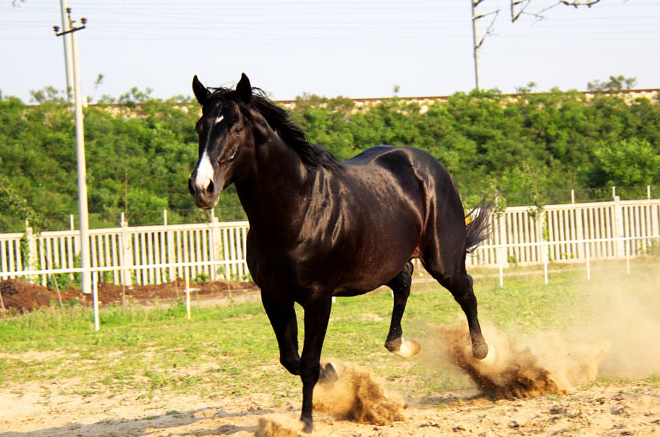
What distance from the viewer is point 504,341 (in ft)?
21.1

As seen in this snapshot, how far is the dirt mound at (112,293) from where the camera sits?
51.0 ft

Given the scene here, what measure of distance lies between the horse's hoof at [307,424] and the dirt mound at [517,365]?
1920 mm

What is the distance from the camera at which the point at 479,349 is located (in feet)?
20.0

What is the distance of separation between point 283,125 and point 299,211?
23.0 inches

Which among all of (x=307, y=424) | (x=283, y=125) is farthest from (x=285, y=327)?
(x=283, y=125)

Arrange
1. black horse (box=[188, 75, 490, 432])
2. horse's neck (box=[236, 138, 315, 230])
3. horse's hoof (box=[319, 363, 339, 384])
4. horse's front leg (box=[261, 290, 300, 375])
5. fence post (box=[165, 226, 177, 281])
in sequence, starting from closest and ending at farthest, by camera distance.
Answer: black horse (box=[188, 75, 490, 432]) < horse's neck (box=[236, 138, 315, 230]) < horse's front leg (box=[261, 290, 300, 375]) < horse's hoof (box=[319, 363, 339, 384]) < fence post (box=[165, 226, 177, 281])

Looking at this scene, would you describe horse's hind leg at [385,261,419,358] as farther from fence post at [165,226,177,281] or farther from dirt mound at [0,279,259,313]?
fence post at [165,226,177,281]

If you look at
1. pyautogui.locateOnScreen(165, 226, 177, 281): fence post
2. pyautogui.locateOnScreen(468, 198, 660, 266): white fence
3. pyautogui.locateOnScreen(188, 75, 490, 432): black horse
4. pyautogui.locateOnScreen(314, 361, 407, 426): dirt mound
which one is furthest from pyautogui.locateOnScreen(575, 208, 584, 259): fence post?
pyautogui.locateOnScreen(314, 361, 407, 426): dirt mound

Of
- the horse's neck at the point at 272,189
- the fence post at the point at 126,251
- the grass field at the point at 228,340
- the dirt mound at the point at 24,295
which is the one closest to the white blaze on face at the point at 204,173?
the horse's neck at the point at 272,189

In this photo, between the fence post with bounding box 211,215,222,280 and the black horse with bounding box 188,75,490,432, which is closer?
the black horse with bounding box 188,75,490,432

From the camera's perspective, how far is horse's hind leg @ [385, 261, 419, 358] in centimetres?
A: 615

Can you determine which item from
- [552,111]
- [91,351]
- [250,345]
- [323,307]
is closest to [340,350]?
[250,345]

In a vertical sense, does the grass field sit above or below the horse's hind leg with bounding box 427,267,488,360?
below

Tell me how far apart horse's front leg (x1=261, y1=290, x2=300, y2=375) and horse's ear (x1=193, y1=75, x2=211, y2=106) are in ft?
4.67
